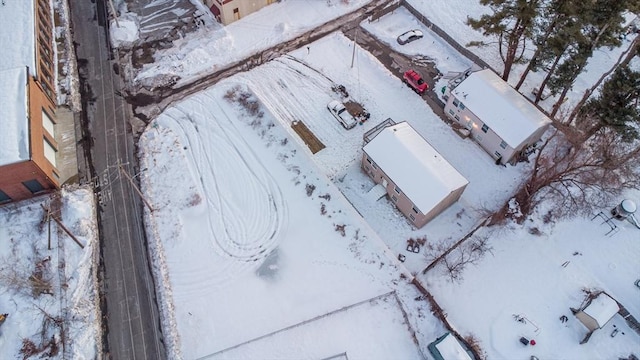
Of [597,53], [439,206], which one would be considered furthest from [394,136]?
[597,53]

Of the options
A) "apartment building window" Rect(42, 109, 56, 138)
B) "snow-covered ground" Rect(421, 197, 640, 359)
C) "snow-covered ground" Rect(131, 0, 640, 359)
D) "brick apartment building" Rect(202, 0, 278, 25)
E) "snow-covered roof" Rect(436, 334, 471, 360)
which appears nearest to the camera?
"snow-covered roof" Rect(436, 334, 471, 360)

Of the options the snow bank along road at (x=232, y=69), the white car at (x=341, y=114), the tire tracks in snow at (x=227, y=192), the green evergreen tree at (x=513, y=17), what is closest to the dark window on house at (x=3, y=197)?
the snow bank along road at (x=232, y=69)

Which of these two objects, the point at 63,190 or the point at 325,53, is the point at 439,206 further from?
the point at 63,190

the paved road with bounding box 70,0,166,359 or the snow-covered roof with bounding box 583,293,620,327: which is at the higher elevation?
the paved road with bounding box 70,0,166,359

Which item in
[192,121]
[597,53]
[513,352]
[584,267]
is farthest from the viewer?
[597,53]

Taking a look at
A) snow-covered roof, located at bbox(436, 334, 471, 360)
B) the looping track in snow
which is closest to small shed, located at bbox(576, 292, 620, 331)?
snow-covered roof, located at bbox(436, 334, 471, 360)

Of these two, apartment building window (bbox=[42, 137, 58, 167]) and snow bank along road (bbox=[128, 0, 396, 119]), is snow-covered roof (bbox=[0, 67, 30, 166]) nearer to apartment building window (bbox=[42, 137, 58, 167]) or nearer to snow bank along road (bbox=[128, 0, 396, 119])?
apartment building window (bbox=[42, 137, 58, 167])
